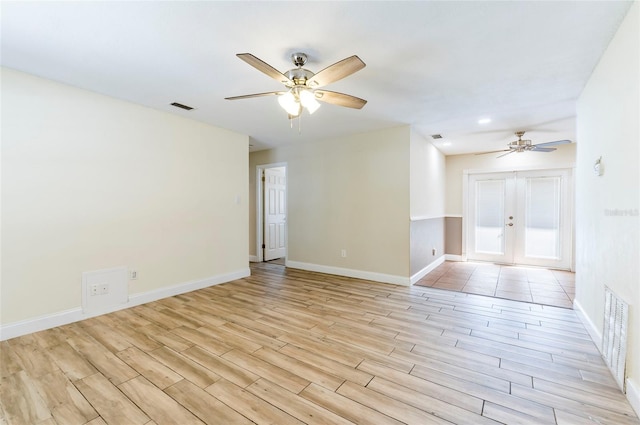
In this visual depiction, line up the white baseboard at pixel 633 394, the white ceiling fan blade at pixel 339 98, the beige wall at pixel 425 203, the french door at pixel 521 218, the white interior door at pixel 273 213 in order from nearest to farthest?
the white baseboard at pixel 633 394 < the white ceiling fan blade at pixel 339 98 < the beige wall at pixel 425 203 < the french door at pixel 521 218 < the white interior door at pixel 273 213

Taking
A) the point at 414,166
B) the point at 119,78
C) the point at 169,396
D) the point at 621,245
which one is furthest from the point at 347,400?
the point at 414,166

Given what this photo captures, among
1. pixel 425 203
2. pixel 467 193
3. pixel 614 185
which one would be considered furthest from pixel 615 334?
pixel 467 193

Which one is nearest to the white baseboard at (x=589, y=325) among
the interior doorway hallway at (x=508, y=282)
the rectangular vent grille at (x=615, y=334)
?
the rectangular vent grille at (x=615, y=334)

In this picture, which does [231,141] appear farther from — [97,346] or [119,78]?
[97,346]

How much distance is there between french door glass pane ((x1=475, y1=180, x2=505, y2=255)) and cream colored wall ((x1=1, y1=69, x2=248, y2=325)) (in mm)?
5329

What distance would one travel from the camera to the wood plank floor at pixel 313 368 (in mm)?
1689

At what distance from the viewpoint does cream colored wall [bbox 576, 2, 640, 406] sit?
5.78ft

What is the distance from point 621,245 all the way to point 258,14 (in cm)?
284

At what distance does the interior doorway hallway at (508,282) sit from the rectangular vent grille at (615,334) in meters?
1.51

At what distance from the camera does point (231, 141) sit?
4691mm

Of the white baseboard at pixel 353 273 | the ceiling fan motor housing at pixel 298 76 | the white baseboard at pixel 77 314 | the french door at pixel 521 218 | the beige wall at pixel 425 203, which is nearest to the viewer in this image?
the ceiling fan motor housing at pixel 298 76

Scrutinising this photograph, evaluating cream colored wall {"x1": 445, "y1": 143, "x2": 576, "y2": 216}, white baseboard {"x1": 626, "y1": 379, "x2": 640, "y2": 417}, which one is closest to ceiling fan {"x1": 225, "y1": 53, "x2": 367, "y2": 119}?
white baseboard {"x1": 626, "y1": 379, "x2": 640, "y2": 417}

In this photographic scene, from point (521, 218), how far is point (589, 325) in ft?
12.5

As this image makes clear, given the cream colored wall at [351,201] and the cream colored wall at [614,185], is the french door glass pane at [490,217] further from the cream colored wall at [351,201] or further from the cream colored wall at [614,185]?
the cream colored wall at [614,185]
